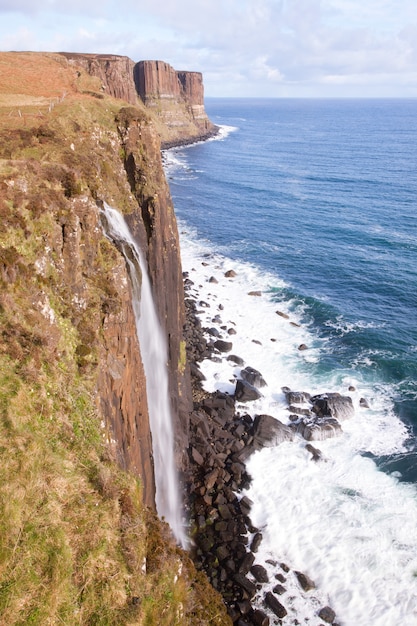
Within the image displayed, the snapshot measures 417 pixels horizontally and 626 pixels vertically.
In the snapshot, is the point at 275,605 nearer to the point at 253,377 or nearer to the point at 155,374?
the point at 155,374

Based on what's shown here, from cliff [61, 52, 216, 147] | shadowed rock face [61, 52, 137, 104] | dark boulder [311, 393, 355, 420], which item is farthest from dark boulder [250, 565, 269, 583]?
cliff [61, 52, 216, 147]

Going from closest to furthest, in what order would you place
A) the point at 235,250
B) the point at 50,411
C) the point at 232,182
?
the point at 50,411
the point at 235,250
the point at 232,182

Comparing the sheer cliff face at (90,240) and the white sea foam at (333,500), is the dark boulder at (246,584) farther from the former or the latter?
the sheer cliff face at (90,240)

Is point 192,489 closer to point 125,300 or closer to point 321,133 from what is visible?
point 125,300

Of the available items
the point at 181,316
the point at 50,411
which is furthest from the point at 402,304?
the point at 50,411

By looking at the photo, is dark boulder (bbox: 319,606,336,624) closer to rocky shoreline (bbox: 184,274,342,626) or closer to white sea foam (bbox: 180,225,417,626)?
rocky shoreline (bbox: 184,274,342,626)

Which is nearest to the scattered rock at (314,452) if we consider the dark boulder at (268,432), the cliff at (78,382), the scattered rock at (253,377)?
the dark boulder at (268,432)

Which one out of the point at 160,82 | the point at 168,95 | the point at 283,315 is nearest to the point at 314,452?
the point at 283,315
